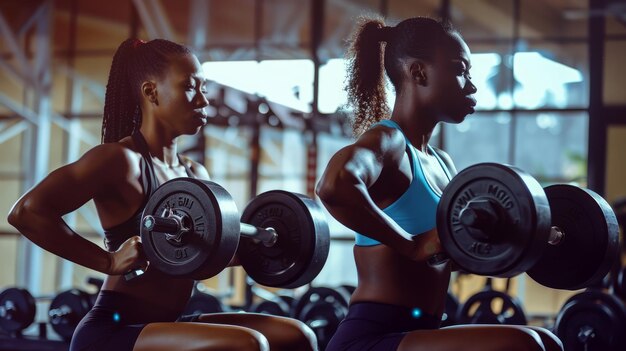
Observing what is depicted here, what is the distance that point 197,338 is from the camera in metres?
1.70

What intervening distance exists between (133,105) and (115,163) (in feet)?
0.85

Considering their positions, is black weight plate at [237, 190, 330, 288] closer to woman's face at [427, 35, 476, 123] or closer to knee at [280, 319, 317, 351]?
knee at [280, 319, 317, 351]

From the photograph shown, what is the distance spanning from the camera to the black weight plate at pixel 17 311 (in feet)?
13.4

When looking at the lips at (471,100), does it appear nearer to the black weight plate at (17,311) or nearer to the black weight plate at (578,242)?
the black weight plate at (578,242)

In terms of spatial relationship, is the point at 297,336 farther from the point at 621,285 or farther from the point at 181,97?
the point at 621,285

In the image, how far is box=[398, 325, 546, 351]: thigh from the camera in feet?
4.98

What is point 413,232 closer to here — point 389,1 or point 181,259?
point 181,259

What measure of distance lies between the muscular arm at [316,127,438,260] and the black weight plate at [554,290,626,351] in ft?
4.32

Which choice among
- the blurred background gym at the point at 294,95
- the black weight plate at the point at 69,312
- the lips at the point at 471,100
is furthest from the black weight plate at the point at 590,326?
the blurred background gym at the point at 294,95

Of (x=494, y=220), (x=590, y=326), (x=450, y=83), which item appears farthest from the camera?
(x=590, y=326)

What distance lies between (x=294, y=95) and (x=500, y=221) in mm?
5134

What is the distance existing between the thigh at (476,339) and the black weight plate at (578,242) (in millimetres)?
233

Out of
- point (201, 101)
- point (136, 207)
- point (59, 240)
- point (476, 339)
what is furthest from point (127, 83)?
point (476, 339)

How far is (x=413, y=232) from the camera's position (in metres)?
1.67
